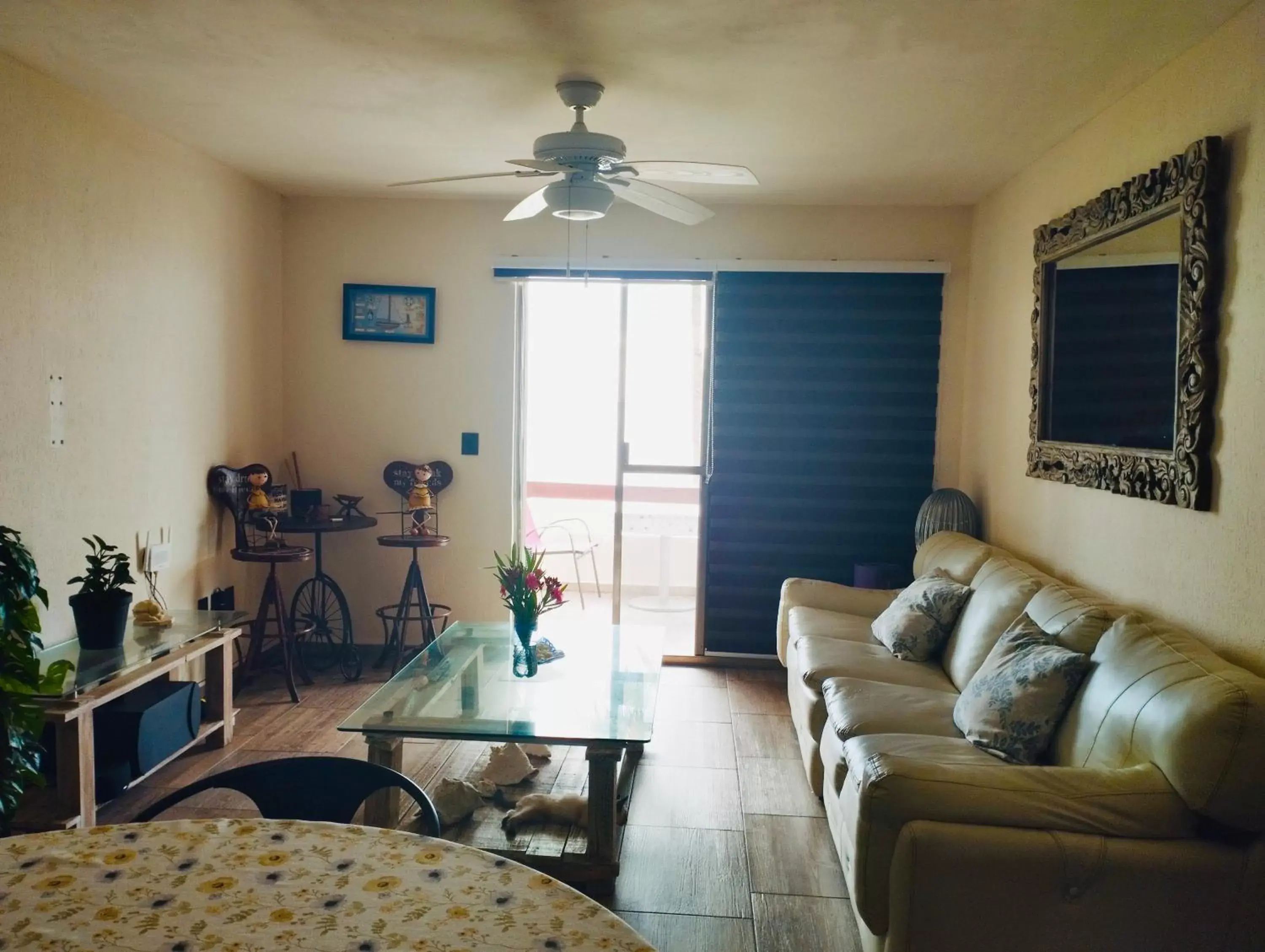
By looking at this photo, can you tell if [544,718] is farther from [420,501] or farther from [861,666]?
[420,501]

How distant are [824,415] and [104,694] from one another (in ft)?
11.3

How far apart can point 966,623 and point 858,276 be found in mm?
2141

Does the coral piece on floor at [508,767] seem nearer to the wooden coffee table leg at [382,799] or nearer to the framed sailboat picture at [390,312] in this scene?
the wooden coffee table leg at [382,799]

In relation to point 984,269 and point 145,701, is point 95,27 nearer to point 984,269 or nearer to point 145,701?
point 145,701

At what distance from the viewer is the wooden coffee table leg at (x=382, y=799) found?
282 centimetres

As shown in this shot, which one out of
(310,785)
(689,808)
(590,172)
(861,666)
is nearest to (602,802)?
(689,808)

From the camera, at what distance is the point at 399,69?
118 inches

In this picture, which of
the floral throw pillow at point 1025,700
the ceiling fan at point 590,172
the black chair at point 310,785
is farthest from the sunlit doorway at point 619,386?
the black chair at point 310,785

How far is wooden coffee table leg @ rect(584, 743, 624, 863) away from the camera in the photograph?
277cm

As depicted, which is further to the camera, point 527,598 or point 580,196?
point 527,598

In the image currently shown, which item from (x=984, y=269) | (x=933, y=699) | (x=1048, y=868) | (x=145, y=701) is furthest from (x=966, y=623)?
(x=145, y=701)

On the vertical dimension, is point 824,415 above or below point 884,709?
above

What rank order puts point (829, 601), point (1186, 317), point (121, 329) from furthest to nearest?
point (829, 601) < point (121, 329) < point (1186, 317)

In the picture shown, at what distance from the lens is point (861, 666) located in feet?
11.1
